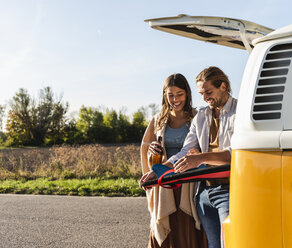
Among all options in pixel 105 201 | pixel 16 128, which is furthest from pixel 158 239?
pixel 16 128

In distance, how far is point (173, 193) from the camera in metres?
3.43

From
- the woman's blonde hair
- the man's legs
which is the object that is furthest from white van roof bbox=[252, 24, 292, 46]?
the woman's blonde hair

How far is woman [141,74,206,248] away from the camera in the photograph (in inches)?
133

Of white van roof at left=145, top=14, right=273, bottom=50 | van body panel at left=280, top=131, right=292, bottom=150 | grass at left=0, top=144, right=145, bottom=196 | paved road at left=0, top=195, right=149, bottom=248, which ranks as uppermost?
white van roof at left=145, top=14, right=273, bottom=50

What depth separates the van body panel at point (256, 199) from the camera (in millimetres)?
1657

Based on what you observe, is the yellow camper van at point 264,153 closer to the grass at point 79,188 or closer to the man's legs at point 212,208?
the man's legs at point 212,208

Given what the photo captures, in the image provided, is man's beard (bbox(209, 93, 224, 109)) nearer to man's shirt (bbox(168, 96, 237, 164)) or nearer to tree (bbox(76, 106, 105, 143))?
man's shirt (bbox(168, 96, 237, 164))

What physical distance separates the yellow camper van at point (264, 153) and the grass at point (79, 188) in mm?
6971

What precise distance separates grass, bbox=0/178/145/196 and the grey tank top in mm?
5231

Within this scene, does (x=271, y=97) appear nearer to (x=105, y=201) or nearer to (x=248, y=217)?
(x=248, y=217)

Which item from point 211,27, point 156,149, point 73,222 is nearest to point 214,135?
point 156,149

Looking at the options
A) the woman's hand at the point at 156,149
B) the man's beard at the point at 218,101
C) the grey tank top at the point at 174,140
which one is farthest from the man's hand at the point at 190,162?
the grey tank top at the point at 174,140

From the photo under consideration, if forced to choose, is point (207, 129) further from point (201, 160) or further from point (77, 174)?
point (77, 174)

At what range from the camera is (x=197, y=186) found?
3051 mm
